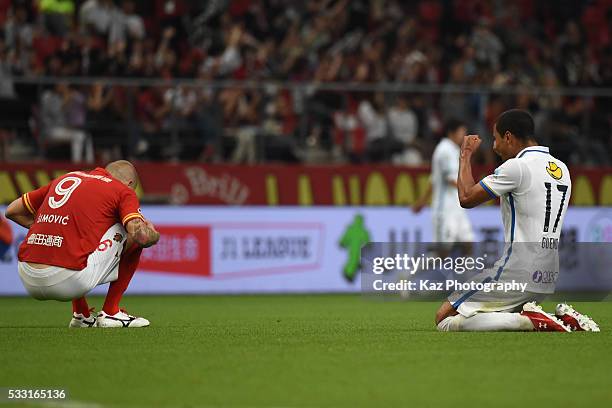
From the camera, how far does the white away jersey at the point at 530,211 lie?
905 centimetres

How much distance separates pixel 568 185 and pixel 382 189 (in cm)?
1152

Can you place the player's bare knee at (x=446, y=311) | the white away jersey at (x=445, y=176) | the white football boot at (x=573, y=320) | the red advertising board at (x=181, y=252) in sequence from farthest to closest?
the red advertising board at (x=181, y=252) → the white away jersey at (x=445, y=176) → the player's bare knee at (x=446, y=311) → the white football boot at (x=573, y=320)

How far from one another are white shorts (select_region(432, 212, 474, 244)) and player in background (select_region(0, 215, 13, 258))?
6.53 metres

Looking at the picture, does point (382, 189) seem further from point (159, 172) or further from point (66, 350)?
point (66, 350)

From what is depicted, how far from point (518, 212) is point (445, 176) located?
7005 mm

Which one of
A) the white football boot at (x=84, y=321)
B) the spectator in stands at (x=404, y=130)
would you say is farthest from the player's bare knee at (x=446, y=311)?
the spectator in stands at (x=404, y=130)

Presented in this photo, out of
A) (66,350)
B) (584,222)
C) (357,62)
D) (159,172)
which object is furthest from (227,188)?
(66,350)

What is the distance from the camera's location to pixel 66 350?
8062mm

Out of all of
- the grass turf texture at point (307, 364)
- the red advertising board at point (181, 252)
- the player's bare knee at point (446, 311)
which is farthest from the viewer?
the red advertising board at point (181, 252)

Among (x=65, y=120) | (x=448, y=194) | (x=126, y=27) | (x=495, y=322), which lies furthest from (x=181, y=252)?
(x=495, y=322)

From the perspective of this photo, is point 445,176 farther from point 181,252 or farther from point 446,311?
point 446,311

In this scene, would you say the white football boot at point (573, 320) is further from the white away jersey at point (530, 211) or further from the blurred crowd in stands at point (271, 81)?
the blurred crowd in stands at point (271, 81)

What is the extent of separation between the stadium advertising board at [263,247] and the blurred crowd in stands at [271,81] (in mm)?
1743

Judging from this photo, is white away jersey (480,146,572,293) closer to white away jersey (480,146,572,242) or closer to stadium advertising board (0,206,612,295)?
white away jersey (480,146,572,242)
